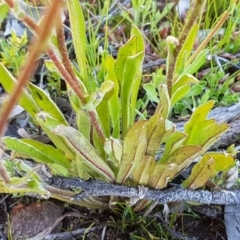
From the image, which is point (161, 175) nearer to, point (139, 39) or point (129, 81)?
point (129, 81)

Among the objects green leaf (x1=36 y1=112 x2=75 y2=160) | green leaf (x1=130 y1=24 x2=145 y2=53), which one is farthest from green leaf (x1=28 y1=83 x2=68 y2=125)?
green leaf (x1=130 y1=24 x2=145 y2=53)

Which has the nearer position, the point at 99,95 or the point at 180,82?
the point at 99,95

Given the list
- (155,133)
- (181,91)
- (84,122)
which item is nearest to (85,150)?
(84,122)

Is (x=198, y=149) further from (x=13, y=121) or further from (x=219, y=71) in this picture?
(x=13, y=121)

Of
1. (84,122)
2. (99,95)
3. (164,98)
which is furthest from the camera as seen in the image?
(84,122)

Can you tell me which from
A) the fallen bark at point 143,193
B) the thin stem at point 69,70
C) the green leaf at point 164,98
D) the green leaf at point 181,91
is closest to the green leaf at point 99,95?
the thin stem at point 69,70

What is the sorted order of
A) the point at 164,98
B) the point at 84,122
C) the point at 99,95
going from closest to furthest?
the point at 99,95
the point at 164,98
the point at 84,122

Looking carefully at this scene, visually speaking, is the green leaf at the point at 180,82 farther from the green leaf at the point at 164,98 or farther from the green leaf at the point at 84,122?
the green leaf at the point at 84,122

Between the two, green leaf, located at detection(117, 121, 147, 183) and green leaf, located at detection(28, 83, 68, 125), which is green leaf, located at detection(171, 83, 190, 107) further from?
green leaf, located at detection(28, 83, 68, 125)
